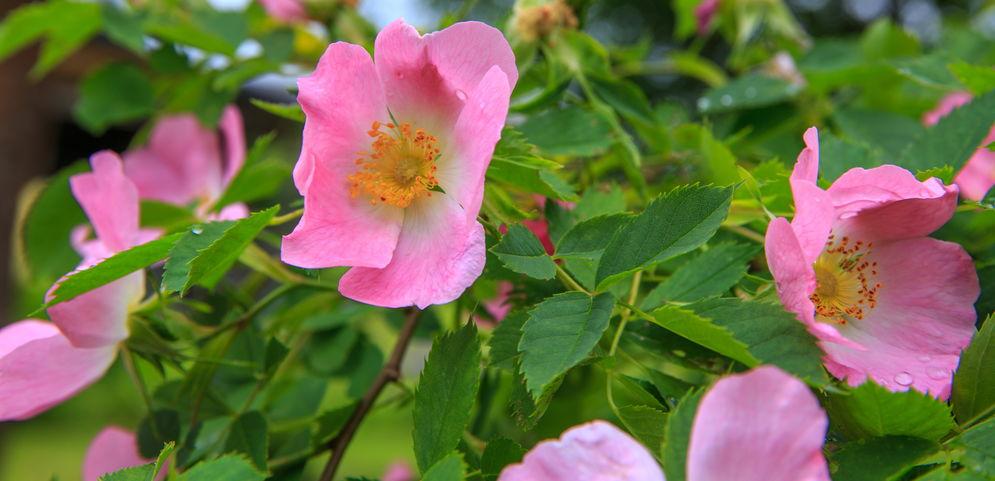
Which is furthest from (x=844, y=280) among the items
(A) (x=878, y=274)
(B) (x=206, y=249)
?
(B) (x=206, y=249)

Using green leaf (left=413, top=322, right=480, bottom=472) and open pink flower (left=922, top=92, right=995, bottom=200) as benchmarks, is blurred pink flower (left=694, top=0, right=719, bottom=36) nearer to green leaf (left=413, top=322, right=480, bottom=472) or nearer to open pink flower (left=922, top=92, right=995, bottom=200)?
open pink flower (left=922, top=92, right=995, bottom=200)

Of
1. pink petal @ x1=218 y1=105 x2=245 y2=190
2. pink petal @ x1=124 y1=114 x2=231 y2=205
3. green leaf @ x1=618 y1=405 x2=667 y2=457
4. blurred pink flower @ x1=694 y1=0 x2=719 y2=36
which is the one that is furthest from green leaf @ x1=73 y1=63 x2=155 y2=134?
green leaf @ x1=618 y1=405 x2=667 y2=457

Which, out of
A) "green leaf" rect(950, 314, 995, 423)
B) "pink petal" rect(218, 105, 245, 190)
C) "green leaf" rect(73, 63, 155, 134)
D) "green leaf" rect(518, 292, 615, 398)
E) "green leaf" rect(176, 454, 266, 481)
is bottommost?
"green leaf" rect(73, 63, 155, 134)

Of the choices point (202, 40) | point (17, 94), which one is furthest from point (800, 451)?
point (17, 94)

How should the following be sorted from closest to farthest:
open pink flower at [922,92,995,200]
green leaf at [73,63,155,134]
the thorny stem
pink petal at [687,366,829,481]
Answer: pink petal at [687,366,829,481] < the thorny stem < open pink flower at [922,92,995,200] < green leaf at [73,63,155,134]

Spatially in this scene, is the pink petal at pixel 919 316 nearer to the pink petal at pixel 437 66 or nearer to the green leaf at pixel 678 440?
the green leaf at pixel 678 440

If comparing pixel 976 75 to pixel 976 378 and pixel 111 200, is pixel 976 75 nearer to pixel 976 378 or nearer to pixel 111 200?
pixel 976 378

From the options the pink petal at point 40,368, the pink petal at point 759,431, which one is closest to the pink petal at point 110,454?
the pink petal at point 40,368
